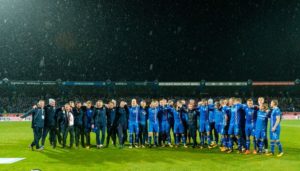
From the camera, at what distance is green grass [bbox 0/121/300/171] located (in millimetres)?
10734

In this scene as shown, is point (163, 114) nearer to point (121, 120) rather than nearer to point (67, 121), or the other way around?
point (121, 120)

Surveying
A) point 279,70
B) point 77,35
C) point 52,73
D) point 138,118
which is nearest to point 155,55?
point 77,35

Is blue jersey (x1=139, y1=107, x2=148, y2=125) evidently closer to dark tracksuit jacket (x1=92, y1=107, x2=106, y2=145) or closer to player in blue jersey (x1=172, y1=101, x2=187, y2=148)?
player in blue jersey (x1=172, y1=101, x2=187, y2=148)

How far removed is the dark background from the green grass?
153 ft

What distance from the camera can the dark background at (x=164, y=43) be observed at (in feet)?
195

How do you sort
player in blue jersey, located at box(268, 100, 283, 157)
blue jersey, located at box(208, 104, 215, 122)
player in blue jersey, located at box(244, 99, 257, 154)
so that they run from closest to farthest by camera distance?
player in blue jersey, located at box(268, 100, 283, 157) < player in blue jersey, located at box(244, 99, 257, 154) < blue jersey, located at box(208, 104, 215, 122)

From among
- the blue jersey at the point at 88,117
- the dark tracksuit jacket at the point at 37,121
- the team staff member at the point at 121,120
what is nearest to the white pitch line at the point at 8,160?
the dark tracksuit jacket at the point at 37,121

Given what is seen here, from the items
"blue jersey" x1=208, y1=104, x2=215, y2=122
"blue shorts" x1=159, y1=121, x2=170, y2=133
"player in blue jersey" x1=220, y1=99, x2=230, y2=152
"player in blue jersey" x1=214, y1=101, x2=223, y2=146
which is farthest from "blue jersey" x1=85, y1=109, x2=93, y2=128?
"player in blue jersey" x1=220, y1=99, x2=230, y2=152

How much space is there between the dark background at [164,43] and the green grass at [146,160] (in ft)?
153

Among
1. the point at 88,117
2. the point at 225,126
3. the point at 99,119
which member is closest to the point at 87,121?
the point at 88,117

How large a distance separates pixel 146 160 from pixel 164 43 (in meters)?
50.4

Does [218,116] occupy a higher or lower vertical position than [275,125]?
higher

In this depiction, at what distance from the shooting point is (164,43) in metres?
61.2

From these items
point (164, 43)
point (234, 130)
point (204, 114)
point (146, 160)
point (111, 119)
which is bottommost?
point (146, 160)
